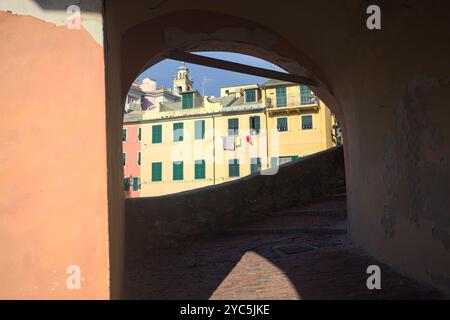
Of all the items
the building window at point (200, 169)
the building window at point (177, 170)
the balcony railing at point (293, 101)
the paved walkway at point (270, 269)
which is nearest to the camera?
the paved walkway at point (270, 269)

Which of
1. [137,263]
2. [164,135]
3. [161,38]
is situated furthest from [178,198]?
[164,135]

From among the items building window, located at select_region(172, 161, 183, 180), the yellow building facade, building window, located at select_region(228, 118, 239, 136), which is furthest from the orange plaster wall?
building window, located at select_region(172, 161, 183, 180)

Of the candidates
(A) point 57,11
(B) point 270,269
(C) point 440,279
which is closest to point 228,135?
(B) point 270,269

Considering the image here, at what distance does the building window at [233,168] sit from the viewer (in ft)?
96.1

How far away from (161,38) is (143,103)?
34.8 metres

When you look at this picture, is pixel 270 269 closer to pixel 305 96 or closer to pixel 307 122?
pixel 307 122

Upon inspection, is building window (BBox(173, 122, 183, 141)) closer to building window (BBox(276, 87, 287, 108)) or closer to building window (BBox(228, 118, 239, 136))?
building window (BBox(228, 118, 239, 136))

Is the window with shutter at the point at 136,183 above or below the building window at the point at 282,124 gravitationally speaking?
below

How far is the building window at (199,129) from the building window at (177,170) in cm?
241

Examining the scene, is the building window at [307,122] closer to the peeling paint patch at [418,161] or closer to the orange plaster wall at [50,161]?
the peeling paint patch at [418,161]

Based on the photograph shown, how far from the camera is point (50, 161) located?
2.34 meters

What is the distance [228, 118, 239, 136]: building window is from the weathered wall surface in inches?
943

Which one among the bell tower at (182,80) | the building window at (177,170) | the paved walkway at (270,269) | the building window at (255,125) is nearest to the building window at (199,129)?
the building window at (177,170)

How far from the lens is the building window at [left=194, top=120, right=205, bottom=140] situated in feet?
103
